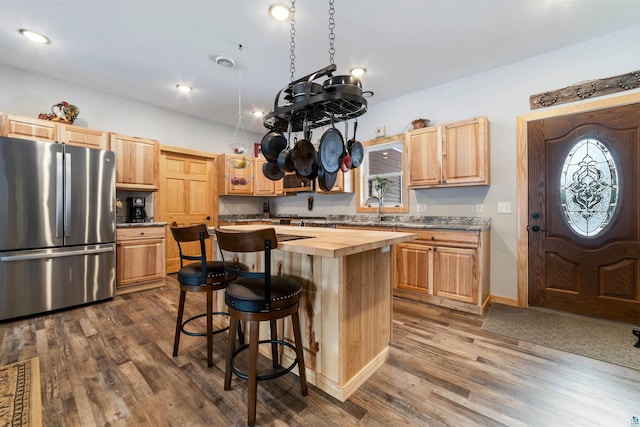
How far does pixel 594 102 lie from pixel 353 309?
3.19 meters

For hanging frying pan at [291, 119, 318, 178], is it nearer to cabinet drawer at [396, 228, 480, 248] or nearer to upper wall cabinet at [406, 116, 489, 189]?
cabinet drawer at [396, 228, 480, 248]

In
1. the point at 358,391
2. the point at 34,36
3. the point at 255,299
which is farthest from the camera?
the point at 34,36

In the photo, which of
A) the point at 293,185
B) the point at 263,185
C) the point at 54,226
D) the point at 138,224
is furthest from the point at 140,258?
the point at 293,185

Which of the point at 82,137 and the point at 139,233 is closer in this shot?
the point at 82,137

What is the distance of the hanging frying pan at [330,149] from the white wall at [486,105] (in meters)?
1.99

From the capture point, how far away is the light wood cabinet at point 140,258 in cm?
353

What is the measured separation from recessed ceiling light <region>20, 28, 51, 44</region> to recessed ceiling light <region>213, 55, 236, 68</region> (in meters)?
1.60

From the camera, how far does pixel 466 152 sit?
3.22 meters

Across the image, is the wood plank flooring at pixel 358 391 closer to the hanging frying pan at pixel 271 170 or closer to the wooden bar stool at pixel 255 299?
the wooden bar stool at pixel 255 299

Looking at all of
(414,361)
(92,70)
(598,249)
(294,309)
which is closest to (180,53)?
(92,70)

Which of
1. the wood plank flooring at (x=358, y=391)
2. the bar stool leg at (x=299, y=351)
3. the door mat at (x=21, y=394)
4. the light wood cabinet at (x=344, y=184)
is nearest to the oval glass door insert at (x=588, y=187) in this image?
the wood plank flooring at (x=358, y=391)

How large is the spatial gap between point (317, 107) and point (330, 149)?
1.02ft

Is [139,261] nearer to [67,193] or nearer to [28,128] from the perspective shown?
[67,193]

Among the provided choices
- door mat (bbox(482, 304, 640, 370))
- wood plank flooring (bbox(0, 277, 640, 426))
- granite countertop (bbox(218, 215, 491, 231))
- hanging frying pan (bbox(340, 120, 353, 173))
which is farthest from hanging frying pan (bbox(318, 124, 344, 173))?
door mat (bbox(482, 304, 640, 370))
